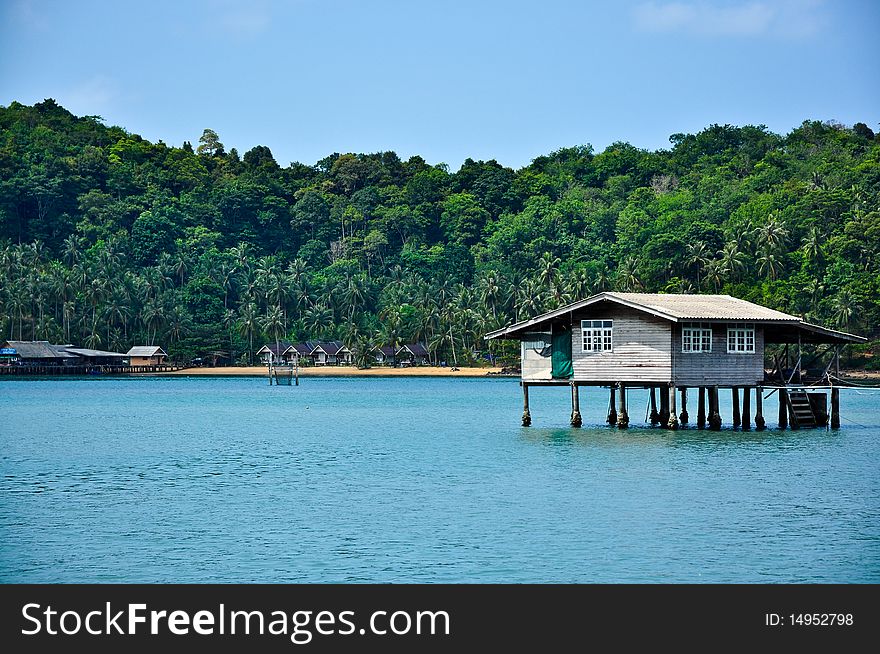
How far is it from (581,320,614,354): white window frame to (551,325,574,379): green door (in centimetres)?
91

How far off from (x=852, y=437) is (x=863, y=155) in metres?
105

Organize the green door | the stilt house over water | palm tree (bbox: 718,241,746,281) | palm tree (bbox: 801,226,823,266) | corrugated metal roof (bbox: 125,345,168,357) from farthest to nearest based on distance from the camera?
corrugated metal roof (bbox: 125,345,168,357) < palm tree (bbox: 718,241,746,281) < palm tree (bbox: 801,226,823,266) < the green door < the stilt house over water

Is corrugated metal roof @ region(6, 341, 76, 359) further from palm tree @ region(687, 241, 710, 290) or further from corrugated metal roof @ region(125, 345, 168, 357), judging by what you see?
palm tree @ region(687, 241, 710, 290)

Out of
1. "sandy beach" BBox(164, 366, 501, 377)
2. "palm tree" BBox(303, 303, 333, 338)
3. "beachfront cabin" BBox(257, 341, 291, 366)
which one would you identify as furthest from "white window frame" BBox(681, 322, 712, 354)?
"palm tree" BBox(303, 303, 333, 338)

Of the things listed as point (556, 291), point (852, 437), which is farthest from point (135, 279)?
point (852, 437)

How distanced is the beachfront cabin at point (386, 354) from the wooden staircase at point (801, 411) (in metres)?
97.3

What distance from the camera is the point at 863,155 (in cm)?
14138

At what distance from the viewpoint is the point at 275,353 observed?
5679 inches

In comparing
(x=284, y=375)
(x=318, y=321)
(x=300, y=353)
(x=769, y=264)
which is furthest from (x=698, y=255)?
(x=300, y=353)

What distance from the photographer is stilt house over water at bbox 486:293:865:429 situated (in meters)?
42.1

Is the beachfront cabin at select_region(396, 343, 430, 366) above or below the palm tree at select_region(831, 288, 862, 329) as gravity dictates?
below

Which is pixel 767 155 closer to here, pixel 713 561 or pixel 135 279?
pixel 135 279

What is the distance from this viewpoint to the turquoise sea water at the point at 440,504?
21.4 metres

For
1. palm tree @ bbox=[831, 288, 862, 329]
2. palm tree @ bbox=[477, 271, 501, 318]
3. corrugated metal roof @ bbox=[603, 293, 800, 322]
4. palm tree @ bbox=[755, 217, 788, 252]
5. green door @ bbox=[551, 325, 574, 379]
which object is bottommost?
green door @ bbox=[551, 325, 574, 379]
